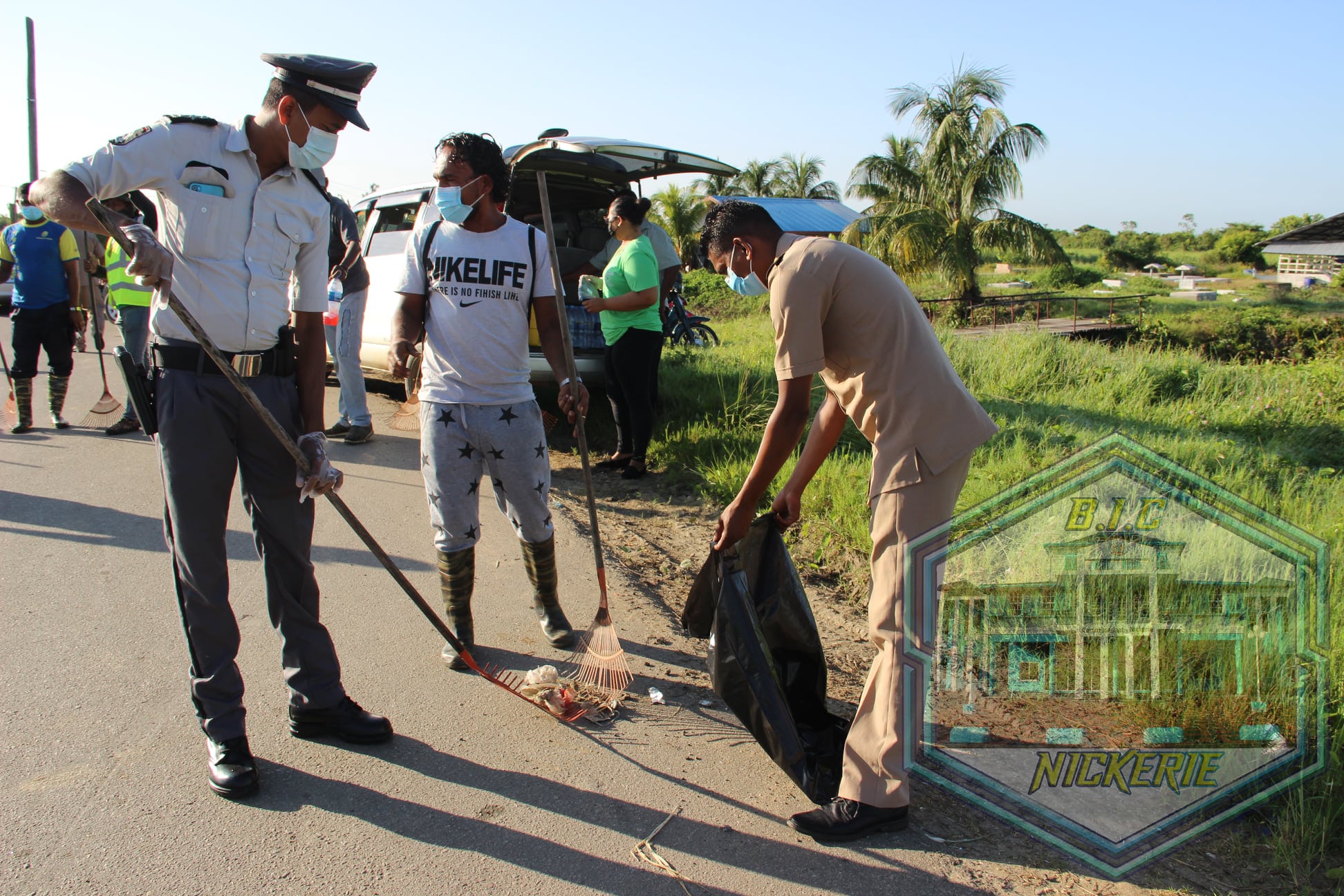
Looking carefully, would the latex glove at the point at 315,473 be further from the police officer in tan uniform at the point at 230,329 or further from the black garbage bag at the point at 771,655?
the black garbage bag at the point at 771,655

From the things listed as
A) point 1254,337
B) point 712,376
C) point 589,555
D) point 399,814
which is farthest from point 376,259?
point 1254,337

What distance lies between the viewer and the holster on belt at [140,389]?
272cm

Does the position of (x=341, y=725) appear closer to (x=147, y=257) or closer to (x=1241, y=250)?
(x=147, y=257)

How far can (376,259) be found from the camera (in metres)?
7.87

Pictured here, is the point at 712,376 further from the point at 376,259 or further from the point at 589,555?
the point at 589,555

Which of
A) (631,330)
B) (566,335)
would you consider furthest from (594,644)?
(631,330)

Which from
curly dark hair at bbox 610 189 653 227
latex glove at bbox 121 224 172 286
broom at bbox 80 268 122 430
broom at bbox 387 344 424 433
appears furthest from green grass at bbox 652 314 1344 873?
broom at bbox 80 268 122 430

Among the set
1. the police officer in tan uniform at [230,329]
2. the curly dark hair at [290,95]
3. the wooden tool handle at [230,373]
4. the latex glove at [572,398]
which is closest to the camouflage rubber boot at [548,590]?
the latex glove at [572,398]

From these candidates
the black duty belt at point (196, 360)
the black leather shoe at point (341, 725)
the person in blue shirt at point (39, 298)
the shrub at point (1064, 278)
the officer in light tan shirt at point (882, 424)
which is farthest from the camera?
the shrub at point (1064, 278)

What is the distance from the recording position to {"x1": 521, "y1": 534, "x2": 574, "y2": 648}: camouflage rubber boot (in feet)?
12.8

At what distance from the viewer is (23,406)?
24.1 feet

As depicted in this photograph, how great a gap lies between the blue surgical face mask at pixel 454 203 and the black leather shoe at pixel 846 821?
253cm

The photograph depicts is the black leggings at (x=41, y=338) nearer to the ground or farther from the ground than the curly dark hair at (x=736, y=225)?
nearer to the ground

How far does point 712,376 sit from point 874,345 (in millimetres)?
5893
